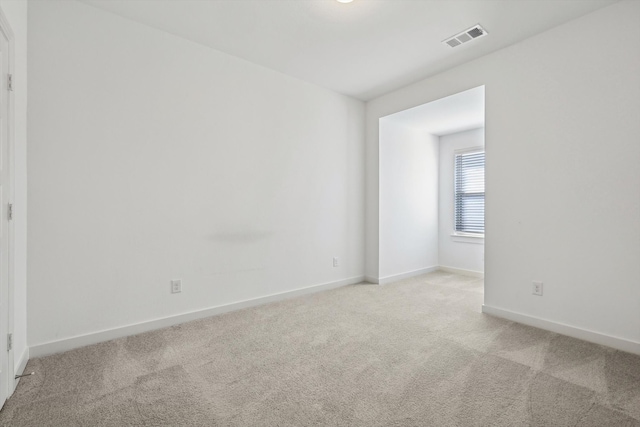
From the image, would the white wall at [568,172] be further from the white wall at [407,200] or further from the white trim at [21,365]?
the white trim at [21,365]

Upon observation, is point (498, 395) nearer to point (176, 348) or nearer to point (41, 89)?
point (176, 348)

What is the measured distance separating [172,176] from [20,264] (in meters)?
1.21

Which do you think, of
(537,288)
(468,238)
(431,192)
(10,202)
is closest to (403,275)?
(468,238)

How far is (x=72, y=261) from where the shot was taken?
2.33m

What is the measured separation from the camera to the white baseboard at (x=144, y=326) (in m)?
2.24

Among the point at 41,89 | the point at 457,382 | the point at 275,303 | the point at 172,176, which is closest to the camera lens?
the point at 457,382

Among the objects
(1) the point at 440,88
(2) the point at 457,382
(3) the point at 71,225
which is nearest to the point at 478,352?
(2) the point at 457,382

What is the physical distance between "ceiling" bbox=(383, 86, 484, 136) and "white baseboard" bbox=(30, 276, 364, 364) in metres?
2.68

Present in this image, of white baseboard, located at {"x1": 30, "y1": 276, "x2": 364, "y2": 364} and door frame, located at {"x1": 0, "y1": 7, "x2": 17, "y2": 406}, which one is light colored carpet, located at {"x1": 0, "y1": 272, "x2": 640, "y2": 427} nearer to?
white baseboard, located at {"x1": 30, "y1": 276, "x2": 364, "y2": 364}

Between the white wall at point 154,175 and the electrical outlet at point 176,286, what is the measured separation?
0.16 feet

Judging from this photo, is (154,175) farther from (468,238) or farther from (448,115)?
(468,238)

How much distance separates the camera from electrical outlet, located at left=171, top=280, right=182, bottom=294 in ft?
9.20

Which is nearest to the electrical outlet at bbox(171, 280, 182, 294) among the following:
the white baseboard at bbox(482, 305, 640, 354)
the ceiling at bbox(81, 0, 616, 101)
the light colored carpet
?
the light colored carpet

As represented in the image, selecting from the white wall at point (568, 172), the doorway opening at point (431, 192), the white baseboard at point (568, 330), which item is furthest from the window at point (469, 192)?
the white baseboard at point (568, 330)
